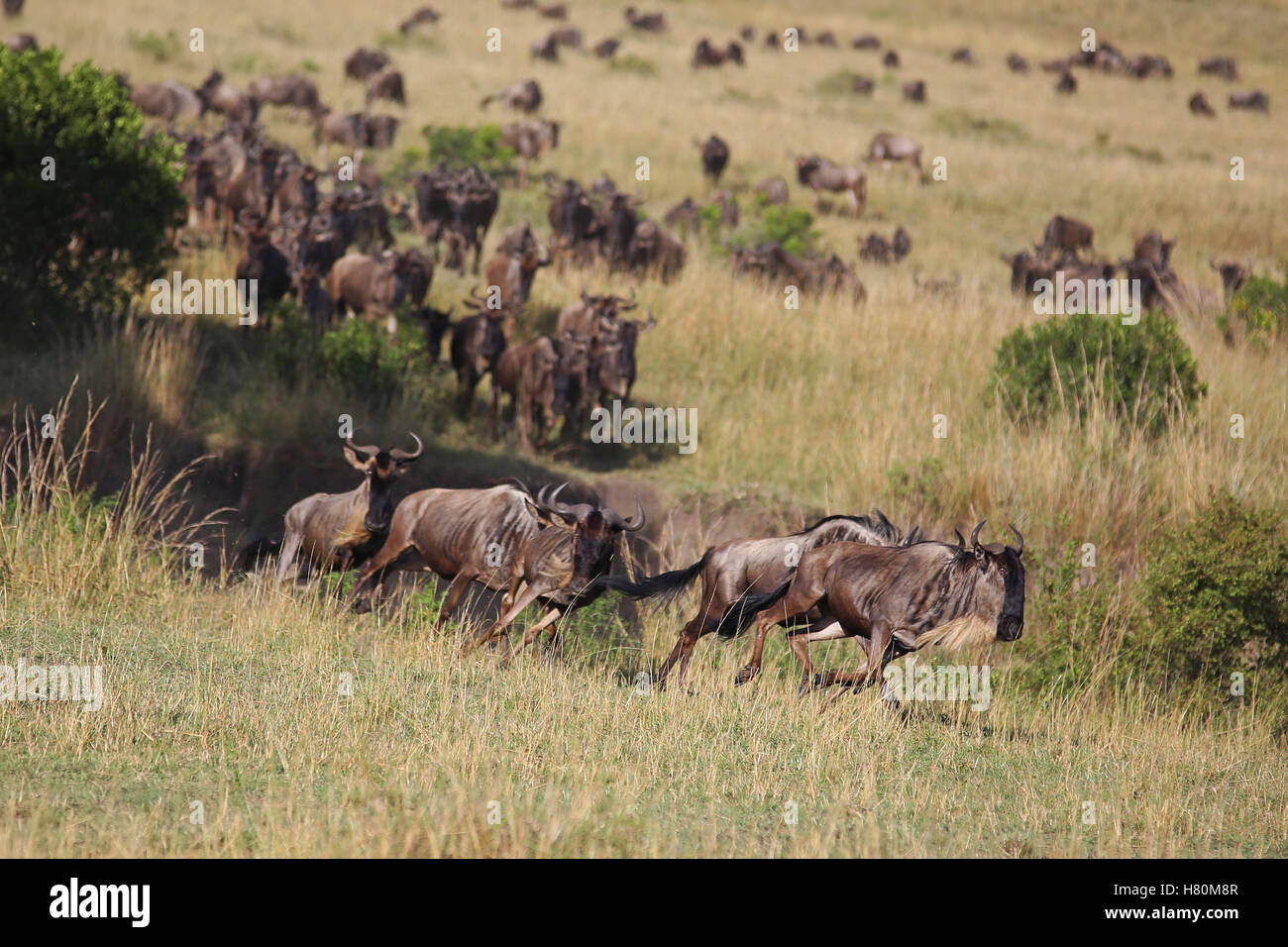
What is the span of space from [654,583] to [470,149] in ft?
69.6

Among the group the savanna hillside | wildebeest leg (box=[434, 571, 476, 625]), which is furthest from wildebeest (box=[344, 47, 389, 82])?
wildebeest leg (box=[434, 571, 476, 625])

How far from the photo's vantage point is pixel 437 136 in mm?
28719

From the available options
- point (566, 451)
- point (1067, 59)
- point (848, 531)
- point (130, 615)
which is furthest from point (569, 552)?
point (1067, 59)

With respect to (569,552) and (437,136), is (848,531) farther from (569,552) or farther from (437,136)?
(437,136)

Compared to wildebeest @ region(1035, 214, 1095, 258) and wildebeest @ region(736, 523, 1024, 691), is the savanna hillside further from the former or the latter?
wildebeest @ region(1035, 214, 1095, 258)

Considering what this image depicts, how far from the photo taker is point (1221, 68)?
5641cm

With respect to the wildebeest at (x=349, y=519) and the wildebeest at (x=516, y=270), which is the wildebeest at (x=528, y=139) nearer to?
the wildebeest at (x=516, y=270)

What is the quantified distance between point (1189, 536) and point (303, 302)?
10993mm

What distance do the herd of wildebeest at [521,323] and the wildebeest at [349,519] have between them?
0.6 inches

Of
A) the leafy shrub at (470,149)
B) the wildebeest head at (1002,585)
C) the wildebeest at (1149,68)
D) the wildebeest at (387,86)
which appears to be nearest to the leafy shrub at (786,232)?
the leafy shrub at (470,149)

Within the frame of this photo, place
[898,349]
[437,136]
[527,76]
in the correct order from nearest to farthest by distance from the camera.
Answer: [898,349], [437,136], [527,76]

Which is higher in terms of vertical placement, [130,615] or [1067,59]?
[1067,59]

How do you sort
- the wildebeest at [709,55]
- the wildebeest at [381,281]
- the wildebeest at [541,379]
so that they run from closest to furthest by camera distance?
the wildebeest at [541,379]
the wildebeest at [381,281]
the wildebeest at [709,55]

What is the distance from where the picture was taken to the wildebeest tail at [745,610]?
9.05 metres
